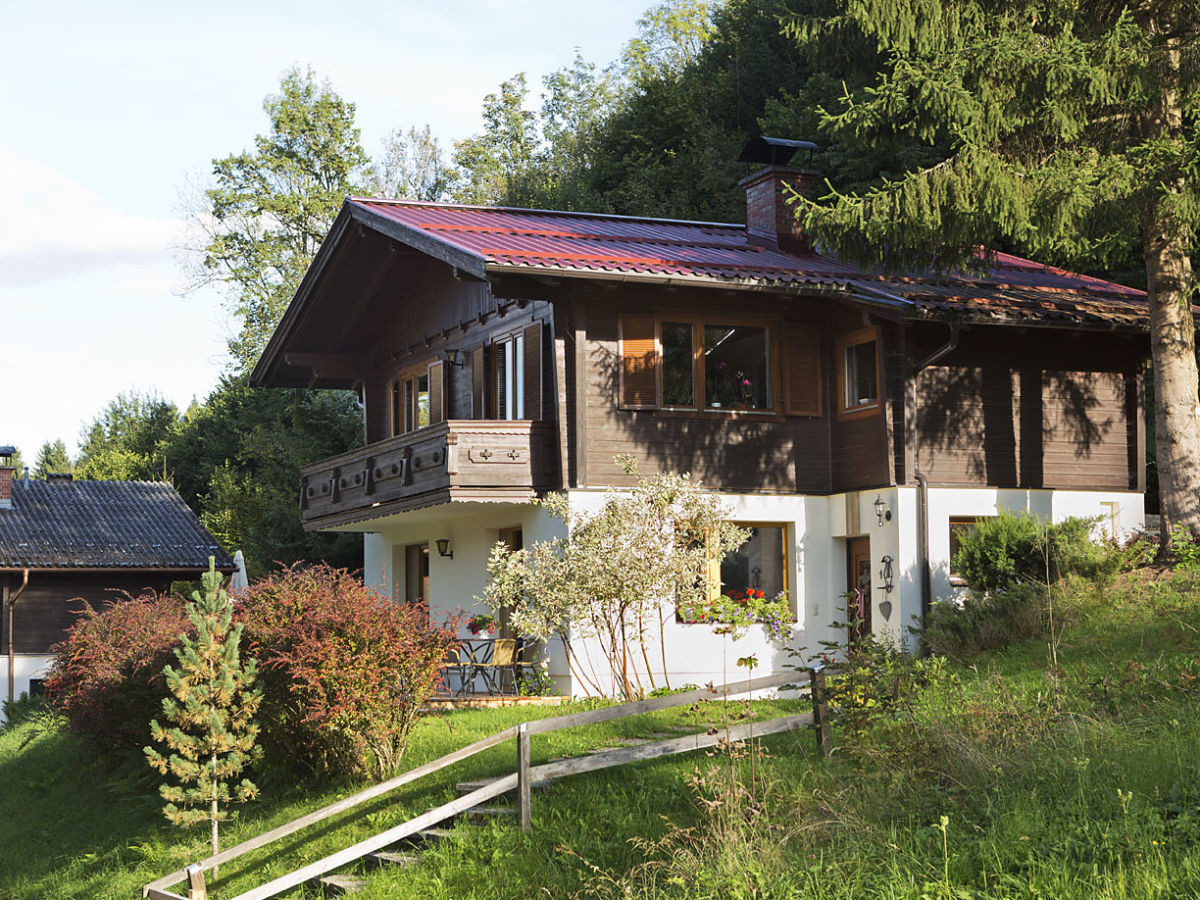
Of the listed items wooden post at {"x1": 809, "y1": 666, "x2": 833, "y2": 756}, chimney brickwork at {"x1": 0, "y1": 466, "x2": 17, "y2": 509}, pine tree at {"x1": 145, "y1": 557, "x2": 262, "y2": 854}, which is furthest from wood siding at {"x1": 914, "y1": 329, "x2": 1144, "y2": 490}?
chimney brickwork at {"x1": 0, "y1": 466, "x2": 17, "y2": 509}

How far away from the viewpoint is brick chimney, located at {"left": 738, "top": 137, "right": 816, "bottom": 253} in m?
23.0

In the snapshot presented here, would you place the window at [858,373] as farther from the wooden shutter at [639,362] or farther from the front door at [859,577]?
the wooden shutter at [639,362]

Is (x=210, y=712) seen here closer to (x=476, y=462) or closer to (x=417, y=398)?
(x=476, y=462)

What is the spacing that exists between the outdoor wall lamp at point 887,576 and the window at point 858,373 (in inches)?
83.9

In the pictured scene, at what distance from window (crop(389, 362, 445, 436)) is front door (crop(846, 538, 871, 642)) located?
7.17 metres

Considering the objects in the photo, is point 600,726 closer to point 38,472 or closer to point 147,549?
point 147,549

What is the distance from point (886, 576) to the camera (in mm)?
19250

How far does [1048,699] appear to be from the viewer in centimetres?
1080

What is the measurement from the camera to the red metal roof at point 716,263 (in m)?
18.7

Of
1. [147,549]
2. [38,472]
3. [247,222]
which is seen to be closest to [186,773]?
[147,549]

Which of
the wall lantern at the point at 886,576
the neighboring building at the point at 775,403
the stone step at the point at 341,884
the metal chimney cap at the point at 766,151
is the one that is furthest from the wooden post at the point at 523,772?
the metal chimney cap at the point at 766,151

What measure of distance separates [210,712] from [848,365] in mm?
10918

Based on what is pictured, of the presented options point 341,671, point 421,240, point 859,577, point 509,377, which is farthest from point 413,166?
point 341,671

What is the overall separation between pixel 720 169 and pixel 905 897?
29.9m
